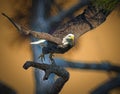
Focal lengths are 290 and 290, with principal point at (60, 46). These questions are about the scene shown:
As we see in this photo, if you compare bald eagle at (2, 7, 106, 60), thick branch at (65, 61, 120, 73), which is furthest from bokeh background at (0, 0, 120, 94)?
bald eagle at (2, 7, 106, 60)

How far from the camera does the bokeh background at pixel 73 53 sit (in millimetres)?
1869

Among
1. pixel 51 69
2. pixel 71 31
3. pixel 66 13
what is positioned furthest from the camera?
pixel 66 13

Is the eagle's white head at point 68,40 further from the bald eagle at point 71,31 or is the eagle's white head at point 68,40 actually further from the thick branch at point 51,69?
the thick branch at point 51,69

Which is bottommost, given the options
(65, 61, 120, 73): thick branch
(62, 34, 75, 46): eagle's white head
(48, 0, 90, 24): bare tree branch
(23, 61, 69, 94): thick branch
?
(65, 61, 120, 73): thick branch

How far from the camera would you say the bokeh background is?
6.13ft

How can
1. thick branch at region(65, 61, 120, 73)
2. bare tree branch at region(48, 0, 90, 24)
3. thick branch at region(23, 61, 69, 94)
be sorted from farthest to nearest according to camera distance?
thick branch at region(65, 61, 120, 73), bare tree branch at region(48, 0, 90, 24), thick branch at region(23, 61, 69, 94)

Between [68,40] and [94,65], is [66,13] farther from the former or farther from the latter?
[68,40]

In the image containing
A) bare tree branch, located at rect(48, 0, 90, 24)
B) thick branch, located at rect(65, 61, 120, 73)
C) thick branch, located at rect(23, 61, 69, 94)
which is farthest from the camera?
thick branch, located at rect(65, 61, 120, 73)

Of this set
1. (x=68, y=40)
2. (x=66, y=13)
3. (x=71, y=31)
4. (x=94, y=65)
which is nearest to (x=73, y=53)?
(x=94, y=65)

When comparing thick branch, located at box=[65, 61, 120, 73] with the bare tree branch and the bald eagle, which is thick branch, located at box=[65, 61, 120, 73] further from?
the bald eagle

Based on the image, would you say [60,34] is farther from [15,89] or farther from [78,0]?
[15,89]

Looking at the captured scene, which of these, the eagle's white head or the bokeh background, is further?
the bokeh background

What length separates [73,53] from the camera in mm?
1906

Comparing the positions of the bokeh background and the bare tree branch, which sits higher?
the bare tree branch
